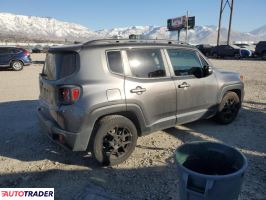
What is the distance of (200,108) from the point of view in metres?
5.29

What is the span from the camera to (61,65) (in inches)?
159

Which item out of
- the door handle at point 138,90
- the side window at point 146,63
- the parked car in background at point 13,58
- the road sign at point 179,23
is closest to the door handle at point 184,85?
the side window at point 146,63

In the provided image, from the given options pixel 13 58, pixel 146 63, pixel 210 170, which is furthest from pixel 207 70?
pixel 13 58

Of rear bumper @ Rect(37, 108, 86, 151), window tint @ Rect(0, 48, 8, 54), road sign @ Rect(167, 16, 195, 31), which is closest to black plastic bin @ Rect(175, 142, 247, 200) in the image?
rear bumper @ Rect(37, 108, 86, 151)

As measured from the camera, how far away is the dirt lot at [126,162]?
11.9 feet

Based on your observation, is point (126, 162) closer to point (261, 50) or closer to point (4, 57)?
point (4, 57)

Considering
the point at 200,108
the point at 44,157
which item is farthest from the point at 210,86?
the point at 44,157

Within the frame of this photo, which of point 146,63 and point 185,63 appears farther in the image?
point 185,63

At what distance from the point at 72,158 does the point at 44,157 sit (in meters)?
0.49

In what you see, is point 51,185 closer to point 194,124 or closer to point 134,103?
point 134,103

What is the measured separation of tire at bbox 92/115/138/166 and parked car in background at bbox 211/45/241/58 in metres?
28.9

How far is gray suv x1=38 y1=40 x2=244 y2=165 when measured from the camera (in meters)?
3.82

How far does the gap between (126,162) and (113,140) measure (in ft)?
1.56

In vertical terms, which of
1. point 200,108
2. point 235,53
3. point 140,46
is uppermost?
point 140,46
